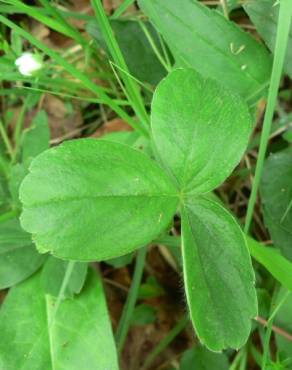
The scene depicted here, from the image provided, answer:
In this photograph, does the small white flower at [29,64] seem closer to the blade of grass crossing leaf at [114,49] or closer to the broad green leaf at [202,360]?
the blade of grass crossing leaf at [114,49]

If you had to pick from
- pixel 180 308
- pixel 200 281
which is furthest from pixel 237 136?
pixel 180 308

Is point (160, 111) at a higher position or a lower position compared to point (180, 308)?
higher

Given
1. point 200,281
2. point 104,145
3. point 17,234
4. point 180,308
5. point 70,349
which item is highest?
point 104,145

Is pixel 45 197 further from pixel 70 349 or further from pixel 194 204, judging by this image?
pixel 70 349

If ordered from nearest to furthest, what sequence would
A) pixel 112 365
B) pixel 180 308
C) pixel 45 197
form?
pixel 45 197 < pixel 112 365 < pixel 180 308

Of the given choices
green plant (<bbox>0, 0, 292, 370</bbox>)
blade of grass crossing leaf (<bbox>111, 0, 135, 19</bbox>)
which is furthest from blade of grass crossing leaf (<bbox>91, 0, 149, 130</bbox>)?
blade of grass crossing leaf (<bbox>111, 0, 135, 19</bbox>)

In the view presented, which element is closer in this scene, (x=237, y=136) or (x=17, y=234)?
(x=237, y=136)
